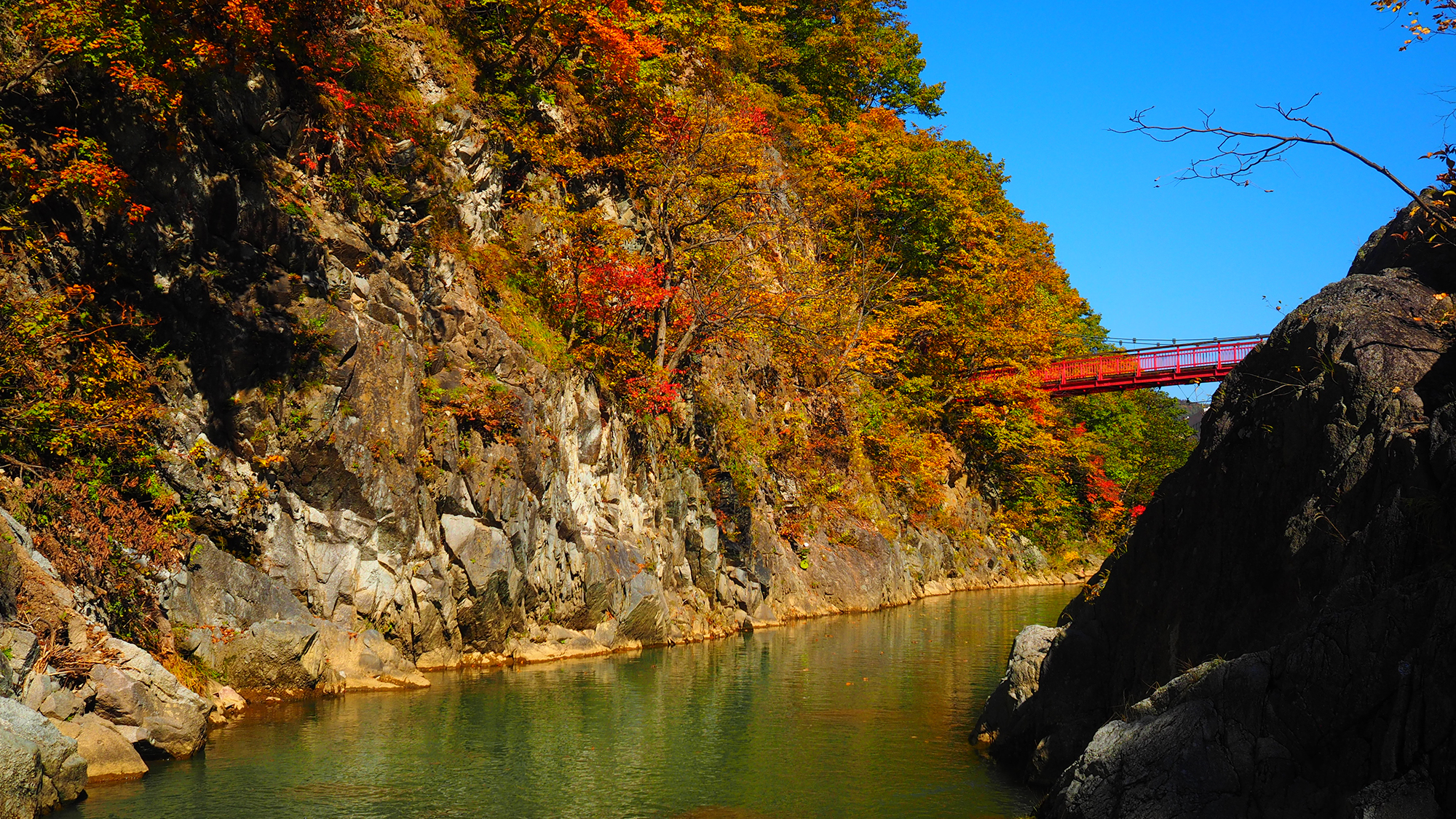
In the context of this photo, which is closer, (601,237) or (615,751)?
(615,751)

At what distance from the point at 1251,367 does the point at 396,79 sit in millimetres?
20354

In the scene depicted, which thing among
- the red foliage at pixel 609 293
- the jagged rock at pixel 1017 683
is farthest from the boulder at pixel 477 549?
the jagged rock at pixel 1017 683

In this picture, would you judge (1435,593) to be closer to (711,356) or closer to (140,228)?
(140,228)

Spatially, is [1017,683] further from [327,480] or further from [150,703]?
[327,480]

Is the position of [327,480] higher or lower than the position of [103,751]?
higher

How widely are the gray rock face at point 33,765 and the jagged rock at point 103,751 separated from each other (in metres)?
0.72

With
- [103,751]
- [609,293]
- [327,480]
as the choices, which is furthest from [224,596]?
[609,293]

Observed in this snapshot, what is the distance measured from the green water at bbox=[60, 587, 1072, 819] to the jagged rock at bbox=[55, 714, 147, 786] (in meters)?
0.28

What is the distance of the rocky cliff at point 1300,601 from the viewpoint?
800 centimetres

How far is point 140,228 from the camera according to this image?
17.9 m

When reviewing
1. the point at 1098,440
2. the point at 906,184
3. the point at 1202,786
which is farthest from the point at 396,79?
the point at 1098,440

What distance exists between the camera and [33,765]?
10.7m

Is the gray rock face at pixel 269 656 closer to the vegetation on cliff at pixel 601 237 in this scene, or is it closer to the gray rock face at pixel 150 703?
the gray rock face at pixel 150 703

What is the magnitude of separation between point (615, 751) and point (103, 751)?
6.64m
